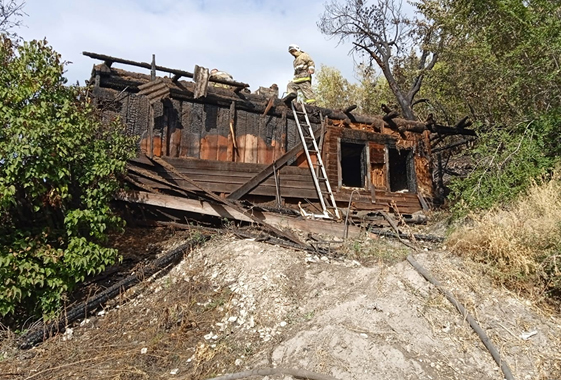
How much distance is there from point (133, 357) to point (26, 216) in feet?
9.59

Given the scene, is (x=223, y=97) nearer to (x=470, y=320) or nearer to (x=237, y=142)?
(x=237, y=142)

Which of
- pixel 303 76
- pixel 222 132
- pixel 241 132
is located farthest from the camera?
pixel 303 76

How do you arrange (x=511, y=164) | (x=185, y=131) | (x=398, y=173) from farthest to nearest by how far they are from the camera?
(x=398, y=173) < (x=185, y=131) < (x=511, y=164)

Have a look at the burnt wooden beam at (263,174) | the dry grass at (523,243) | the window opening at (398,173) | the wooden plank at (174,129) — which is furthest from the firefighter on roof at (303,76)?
the dry grass at (523,243)

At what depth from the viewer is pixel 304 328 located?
544cm

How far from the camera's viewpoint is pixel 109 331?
598cm

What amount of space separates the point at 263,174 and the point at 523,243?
216 inches

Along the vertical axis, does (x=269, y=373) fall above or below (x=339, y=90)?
below

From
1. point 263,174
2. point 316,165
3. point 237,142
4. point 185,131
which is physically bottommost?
point 263,174

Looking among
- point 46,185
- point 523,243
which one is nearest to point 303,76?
point 523,243

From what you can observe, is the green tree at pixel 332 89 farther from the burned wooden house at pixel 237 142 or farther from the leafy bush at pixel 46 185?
the leafy bush at pixel 46 185

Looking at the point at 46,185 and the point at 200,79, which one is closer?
the point at 46,185

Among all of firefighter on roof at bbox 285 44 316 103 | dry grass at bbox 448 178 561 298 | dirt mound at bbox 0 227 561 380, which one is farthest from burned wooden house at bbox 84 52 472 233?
dry grass at bbox 448 178 561 298

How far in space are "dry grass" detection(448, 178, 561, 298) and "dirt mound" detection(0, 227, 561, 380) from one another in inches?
13.5
